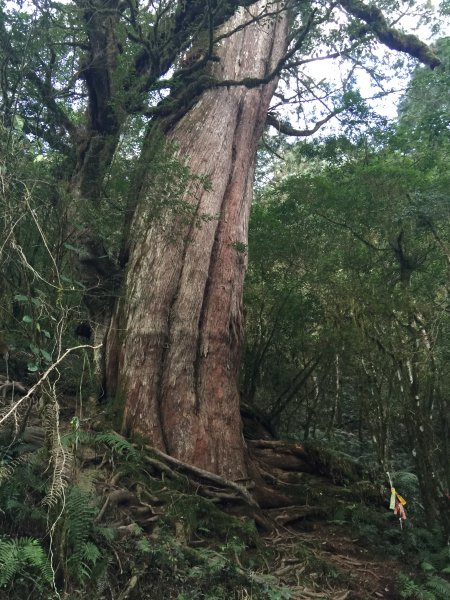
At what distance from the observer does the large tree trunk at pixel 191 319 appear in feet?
15.6

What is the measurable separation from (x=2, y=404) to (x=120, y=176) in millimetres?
2461

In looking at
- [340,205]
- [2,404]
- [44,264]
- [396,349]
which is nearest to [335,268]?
[340,205]

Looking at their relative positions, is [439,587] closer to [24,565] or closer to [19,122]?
[24,565]

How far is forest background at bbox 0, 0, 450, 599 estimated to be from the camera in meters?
3.39

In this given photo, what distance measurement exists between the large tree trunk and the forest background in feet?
0.07

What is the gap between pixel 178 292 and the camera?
17.9 feet

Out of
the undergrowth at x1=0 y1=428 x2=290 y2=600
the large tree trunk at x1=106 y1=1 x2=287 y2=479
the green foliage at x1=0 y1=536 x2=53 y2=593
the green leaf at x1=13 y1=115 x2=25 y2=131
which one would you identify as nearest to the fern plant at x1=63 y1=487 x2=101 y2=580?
the undergrowth at x1=0 y1=428 x2=290 y2=600

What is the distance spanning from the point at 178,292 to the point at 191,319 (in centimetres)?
33

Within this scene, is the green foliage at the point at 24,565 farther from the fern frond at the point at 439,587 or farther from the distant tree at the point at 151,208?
the fern frond at the point at 439,587

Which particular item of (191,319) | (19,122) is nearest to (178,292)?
(191,319)

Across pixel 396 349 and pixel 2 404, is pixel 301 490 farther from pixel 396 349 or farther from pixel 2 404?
pixel 2 404

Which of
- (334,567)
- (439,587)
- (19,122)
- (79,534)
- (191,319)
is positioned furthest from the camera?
(191,319)

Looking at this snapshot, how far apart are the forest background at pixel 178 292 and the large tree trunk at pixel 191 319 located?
2 cm

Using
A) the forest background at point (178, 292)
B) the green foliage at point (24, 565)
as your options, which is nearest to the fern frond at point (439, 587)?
the forest background at point (178, 292)
